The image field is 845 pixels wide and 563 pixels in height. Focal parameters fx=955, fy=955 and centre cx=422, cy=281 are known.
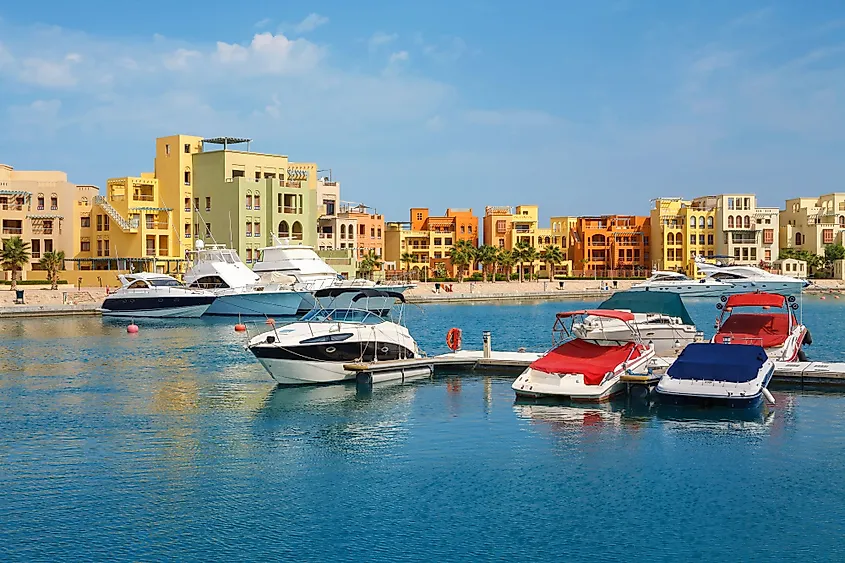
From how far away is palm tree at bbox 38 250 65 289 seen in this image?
3344 inches

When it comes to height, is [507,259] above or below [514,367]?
above

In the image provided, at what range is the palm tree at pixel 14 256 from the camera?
82.8 meters

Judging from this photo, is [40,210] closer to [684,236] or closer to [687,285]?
[687,285]

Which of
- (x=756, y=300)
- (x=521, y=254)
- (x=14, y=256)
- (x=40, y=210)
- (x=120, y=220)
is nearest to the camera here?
(x=756, y=300)

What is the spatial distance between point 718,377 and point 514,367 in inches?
348

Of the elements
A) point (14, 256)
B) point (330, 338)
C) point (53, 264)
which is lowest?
point (330, 338)

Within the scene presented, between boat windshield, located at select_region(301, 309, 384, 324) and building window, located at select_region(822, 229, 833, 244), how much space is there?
357 ft

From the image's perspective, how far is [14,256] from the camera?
8300cm

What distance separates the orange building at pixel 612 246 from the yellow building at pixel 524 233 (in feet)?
9.21

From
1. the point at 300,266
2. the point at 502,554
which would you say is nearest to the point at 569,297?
the point at 300,266

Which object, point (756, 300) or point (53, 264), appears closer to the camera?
point (756, 300)

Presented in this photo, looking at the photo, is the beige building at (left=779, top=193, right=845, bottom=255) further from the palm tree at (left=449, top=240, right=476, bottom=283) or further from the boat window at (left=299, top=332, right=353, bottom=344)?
the boat window at (left=299, top=332, right=353, bottom=344)

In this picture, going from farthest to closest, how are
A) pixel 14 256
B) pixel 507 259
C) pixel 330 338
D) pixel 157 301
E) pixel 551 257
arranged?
pixel 551 257, pixel 507 259, pixel 14 256, pixel 157 301, pixel 330 338

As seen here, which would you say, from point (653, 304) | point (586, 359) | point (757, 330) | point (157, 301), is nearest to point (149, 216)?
point (157, 301)
